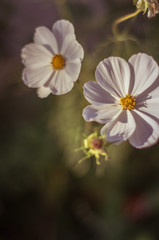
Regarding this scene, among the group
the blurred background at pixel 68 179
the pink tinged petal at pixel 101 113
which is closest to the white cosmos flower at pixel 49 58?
the pink tinged petal at pixel 101 113

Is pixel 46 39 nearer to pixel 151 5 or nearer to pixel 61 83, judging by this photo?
pixel 61 83

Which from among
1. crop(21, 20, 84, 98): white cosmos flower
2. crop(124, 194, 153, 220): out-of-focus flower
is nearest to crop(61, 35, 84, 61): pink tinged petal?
crop(21, 20, 84, 98): white cosmos flower

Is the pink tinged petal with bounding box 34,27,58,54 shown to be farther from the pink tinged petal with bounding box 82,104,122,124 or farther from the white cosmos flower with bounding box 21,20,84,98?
the pink tinged petal with bounding box 82,104,122,124

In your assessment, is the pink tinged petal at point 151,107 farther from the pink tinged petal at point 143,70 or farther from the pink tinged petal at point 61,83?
the pink tinged petal at point 61,83

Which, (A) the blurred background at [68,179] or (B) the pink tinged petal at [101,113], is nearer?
(B) the pink tinged petal at [101,113]

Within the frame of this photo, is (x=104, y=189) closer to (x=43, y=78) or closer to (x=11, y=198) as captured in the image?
(x=11, y=198)

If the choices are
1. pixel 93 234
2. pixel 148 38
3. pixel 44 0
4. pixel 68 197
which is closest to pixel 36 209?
pixel 68 197

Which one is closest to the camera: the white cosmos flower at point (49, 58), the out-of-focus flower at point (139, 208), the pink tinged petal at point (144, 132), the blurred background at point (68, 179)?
the pink tinged petal at point (144, 132)
